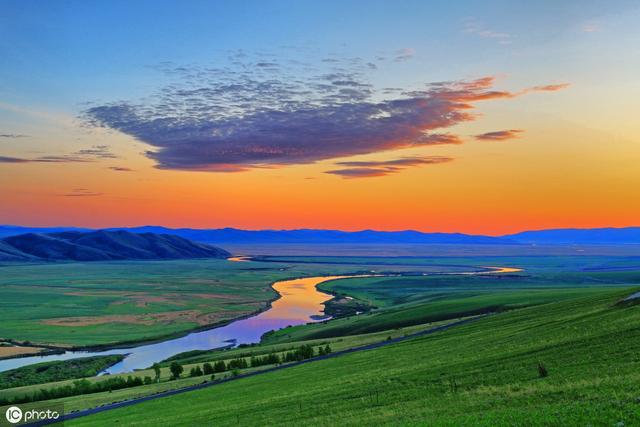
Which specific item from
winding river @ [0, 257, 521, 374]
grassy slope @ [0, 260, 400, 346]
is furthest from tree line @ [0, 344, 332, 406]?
grassy slope @ [0, 260, 400, 346]

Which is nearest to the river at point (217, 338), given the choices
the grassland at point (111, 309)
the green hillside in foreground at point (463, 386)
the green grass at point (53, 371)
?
the green grass at point (53, 371)

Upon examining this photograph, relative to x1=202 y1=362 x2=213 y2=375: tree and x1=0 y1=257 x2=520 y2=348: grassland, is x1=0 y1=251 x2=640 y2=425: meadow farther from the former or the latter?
x1=0 y1=257 x2=520 y2=348: grassland

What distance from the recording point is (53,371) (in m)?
76.2

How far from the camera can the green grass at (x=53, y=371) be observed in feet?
231

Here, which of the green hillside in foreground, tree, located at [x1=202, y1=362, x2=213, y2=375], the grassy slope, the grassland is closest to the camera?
the green hillside in foreground

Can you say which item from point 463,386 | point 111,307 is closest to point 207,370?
point 463,386

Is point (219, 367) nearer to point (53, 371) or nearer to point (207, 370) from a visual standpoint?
point (207, 370)

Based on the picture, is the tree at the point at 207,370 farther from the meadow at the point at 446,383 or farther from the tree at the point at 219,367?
the meadow at the point at 446,383

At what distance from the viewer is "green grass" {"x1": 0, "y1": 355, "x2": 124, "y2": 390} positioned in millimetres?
70312

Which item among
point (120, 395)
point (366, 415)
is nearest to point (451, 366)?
point (366, 415)

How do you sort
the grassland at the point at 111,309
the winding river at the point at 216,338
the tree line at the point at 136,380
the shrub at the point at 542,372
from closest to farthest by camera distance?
the shrub at the point at 542,372
the tree line at the point at 136,380
the winding river at the point at 216,338
the grassland at the point at 111,309

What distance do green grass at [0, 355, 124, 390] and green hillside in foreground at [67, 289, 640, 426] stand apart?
37.6 metres

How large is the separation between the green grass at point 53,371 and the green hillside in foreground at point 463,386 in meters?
37.6

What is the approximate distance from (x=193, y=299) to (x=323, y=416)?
464 feet
